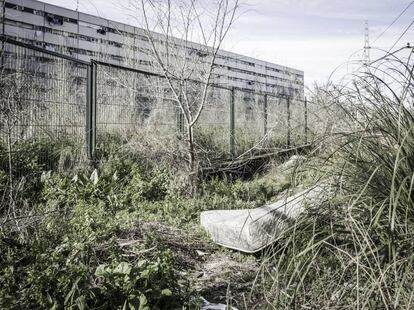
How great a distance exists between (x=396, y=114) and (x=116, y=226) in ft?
7.89

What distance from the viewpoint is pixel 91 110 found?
23.8ft

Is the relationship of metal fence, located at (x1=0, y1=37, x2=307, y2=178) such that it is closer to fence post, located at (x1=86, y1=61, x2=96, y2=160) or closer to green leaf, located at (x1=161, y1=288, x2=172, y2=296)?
fence post, located at (x1=86, y1=61, x2=96, y2=160)

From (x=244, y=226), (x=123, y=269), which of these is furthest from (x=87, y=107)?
(x=123, y=269)

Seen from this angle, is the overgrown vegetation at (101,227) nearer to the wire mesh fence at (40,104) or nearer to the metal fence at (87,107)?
the wire mesh fence at (40,104)

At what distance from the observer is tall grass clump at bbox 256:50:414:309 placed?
1.92m

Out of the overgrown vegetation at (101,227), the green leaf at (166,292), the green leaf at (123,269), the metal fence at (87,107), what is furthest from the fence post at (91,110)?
the green leaf at (166,292)

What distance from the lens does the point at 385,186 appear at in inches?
82.4

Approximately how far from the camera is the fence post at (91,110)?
23.5 ft

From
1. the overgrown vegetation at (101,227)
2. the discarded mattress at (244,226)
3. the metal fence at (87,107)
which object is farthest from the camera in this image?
the metal fence at (87,107)

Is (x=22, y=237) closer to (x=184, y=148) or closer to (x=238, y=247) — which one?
(x=238, y=247)

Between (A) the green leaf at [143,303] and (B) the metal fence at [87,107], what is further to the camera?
(B) the metal fence at [87,107]

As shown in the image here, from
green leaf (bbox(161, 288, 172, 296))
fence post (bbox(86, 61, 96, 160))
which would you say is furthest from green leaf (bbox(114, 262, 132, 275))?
fence post (bbox(86, 61, 96, 160))

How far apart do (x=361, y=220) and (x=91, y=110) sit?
583 centimetres

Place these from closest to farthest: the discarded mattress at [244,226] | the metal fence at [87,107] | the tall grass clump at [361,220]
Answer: the tall grass clump at [361,220]
the discarded mattress at [244,226]
the metal fence at [87,107]
